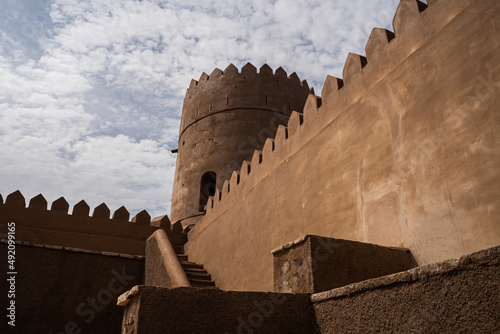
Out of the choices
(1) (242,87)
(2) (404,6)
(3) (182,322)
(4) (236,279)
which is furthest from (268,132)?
(3) (182,322)

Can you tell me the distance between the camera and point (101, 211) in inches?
377

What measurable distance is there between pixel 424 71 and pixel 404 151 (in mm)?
761

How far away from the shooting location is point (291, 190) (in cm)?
582

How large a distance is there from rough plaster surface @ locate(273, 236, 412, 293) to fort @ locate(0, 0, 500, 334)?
12 mm

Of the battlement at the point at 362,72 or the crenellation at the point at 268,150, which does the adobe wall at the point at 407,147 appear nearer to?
the battlement at the point at 362,72

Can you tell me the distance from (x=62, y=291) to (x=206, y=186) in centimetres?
702

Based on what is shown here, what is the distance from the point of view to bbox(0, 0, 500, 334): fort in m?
2.27

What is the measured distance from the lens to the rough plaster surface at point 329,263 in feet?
9.87

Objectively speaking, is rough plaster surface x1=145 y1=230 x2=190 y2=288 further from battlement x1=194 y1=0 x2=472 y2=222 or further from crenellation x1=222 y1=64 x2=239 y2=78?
crenellation x1=222 y1=64 x2=239 y2=78

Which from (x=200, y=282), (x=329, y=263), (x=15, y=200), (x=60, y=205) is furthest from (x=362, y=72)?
(x=15, y=200)

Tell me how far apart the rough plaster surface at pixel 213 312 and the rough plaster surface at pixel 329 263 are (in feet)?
0.82

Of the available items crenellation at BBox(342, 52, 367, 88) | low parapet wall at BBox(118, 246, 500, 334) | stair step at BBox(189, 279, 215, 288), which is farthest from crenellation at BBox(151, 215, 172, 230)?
low parapet wall at BBox(118, 246, 500, 334)

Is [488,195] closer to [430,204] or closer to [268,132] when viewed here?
[430,204]

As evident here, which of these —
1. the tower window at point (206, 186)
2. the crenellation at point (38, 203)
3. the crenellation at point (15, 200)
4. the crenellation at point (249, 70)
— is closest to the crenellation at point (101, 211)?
the crenellation at point (38, 203)
